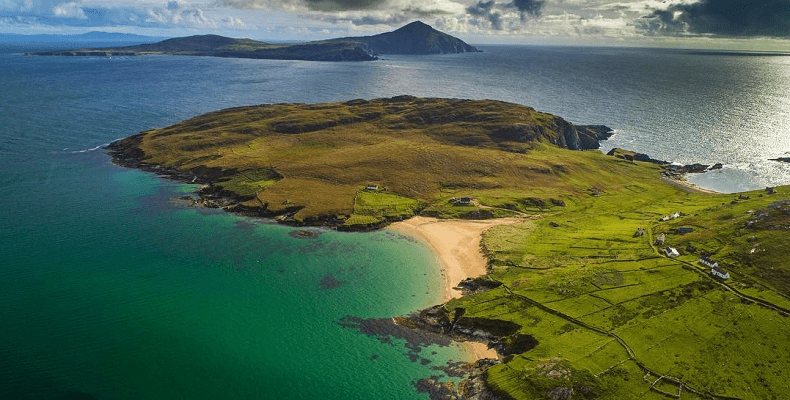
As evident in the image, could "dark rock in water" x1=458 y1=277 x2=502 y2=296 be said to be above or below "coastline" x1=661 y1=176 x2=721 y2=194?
below

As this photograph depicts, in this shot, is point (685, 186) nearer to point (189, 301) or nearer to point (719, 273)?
point (719, 273)

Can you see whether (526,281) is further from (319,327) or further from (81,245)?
(81,245)

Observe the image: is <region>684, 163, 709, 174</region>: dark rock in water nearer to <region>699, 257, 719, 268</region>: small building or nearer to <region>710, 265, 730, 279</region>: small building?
<region>699, 257, 719, 268</region>: small building

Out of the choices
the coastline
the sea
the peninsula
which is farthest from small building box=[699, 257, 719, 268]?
the coastline

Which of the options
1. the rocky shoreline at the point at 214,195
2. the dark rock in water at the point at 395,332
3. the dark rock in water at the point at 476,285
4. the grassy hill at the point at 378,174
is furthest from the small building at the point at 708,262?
the rocky shoreline at the point at 214,195

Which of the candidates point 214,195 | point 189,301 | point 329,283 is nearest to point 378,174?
point 214,195

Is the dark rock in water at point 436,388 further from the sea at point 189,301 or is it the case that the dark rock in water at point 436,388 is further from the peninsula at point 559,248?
the sea at point 189,301

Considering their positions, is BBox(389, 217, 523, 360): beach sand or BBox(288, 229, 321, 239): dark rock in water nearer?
BBox(389, 217, 523, 360): beach sand
